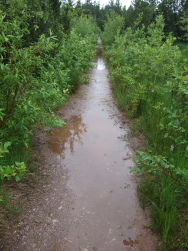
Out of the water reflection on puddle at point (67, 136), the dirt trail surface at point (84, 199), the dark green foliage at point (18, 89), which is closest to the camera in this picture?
the dark green foliage at point (18, 89)

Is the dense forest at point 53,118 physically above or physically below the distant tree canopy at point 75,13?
below

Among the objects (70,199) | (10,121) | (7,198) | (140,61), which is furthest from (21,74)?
(140,61)

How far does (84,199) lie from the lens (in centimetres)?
308

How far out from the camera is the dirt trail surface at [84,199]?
8.09ft

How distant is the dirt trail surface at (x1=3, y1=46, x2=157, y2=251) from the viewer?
97.1 inches

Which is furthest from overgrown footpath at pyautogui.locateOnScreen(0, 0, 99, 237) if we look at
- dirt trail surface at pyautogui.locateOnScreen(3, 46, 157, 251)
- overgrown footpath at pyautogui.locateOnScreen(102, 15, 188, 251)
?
overgrown footpath at pyautogui.locateOnScreen(102, 15, 188, 251)

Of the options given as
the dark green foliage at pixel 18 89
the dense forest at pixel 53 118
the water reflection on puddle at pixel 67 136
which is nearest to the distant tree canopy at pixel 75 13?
the dense forest at pixel 53 118

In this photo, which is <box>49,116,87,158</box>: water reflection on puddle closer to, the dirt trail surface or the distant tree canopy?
the dirt trail surface

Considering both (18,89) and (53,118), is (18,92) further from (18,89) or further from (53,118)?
(53,118)

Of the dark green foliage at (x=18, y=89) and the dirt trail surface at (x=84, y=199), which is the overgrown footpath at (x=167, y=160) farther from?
the dark green foliage at (x=18, y=89)

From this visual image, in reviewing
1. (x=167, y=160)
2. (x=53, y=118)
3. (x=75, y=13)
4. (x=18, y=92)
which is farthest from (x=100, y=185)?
(x=75, y=13)

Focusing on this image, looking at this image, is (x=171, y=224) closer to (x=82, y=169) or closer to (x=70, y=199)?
(x=70, y=199)

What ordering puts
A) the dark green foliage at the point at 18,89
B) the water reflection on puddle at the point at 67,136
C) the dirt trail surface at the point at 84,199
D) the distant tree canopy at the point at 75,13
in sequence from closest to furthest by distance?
the dark green foliage at the point at 18,89, the dirt trail surface at the point at 84,199, the water reflection on puddle at the point at 67,136, the distant tree canopy at the point at 75,13

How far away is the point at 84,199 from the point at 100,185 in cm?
38
